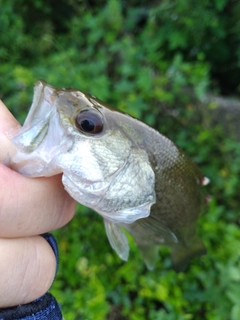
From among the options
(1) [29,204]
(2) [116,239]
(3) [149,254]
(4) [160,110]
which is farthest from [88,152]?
(4) [160,110]

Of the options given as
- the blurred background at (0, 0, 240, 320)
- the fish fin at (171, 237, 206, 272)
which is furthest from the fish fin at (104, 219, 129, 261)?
the blurred background at (0, 0, 240, 320)

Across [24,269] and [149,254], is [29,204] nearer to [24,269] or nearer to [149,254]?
[24,269]

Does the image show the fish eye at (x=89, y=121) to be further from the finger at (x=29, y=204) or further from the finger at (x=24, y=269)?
the finger at (x=24, y=269)

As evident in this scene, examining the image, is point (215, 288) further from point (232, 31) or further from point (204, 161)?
point (232, 31)

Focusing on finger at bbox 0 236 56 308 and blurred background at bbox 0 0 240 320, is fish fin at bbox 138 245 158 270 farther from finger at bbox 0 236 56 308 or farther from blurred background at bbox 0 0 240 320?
finger at bbox 0 236 56 308

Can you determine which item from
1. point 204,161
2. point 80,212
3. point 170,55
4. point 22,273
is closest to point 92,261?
point 80,212

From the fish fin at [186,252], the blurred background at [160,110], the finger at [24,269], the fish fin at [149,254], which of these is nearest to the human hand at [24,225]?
the finger at [24,269]
